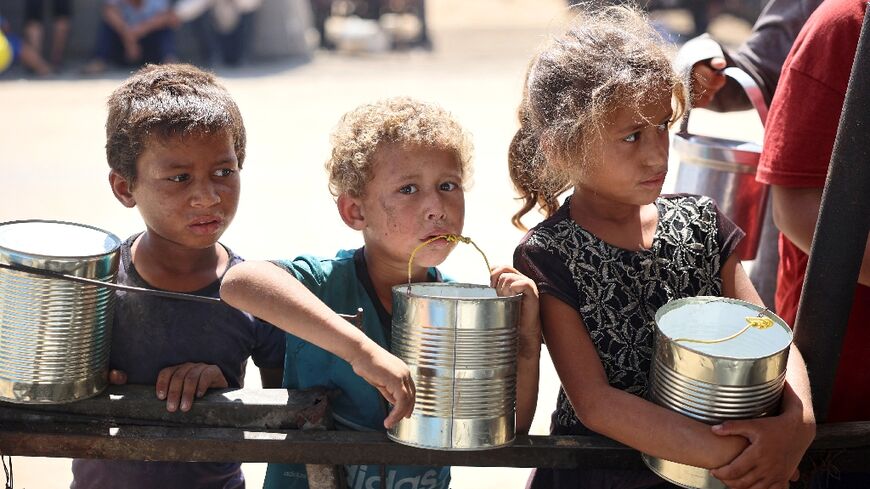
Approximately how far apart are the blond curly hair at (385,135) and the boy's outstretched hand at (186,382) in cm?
47

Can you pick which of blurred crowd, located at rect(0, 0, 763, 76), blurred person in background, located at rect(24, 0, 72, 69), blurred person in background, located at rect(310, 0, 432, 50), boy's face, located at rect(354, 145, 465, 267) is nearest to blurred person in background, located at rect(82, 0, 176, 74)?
blurred crowd, located at rect(0, 0, 763, 76)

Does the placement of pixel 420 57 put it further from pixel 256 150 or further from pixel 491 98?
pixel 256 150

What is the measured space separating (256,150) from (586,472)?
23.7ft

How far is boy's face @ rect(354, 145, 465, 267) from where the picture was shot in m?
2.25

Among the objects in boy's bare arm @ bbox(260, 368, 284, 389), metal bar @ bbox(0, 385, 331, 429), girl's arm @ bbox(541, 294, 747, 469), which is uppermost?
girl's arm @ bbox(541, 294, 747, 469)

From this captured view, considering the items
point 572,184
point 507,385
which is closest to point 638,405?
point 507,385

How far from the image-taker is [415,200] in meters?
2.26

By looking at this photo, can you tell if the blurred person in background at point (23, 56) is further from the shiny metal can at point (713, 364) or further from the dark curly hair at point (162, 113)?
the shiny metal can at point (713, 364)

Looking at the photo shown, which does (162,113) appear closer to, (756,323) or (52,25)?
(756,323)

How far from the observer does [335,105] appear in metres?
11.4

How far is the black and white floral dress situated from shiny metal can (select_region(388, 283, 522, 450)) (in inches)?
9.8

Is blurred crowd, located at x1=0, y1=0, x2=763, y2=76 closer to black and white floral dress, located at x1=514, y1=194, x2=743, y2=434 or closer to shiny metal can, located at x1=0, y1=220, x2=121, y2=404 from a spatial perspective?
shiny metal can, located at x1=0, y1=220, x2=121, y2=404

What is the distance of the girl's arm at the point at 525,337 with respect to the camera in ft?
6.73

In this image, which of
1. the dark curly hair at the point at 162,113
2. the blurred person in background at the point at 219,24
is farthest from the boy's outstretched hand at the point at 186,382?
the blurred person in background at the point at 219,24
